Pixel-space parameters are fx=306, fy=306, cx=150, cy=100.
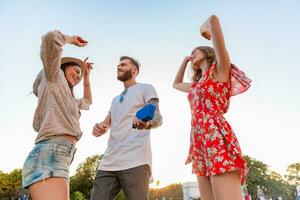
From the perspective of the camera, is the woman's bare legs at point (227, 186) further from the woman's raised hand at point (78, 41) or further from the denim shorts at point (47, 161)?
the woman's raised hand at point (78, 41)

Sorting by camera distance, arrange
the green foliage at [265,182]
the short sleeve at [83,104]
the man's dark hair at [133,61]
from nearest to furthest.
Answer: the short sleeve at [83,104] → the man's dark hair at [133,61] → the green foliage at [265,182]

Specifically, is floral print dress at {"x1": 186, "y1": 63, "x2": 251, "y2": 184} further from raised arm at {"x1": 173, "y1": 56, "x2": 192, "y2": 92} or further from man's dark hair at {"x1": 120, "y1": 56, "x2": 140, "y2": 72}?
man's dark hair at {"x1": 120, "y1": 56, "x2": 140, "y2": 72}

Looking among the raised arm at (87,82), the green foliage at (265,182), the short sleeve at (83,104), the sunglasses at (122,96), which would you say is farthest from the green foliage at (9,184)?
the short sleeve at (83,104)

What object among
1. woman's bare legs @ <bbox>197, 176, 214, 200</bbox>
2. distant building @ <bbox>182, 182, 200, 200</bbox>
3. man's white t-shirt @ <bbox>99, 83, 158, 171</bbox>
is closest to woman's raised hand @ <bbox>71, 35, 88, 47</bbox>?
man's white t-shirt @ <bbox>99, 83, 158, 171</bbox>

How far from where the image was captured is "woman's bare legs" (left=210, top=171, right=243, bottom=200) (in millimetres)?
2475

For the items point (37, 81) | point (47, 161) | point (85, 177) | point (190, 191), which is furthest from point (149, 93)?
point (190, 191)

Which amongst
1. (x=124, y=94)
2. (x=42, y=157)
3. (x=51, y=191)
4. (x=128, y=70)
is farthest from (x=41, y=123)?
(x=128, y=70)

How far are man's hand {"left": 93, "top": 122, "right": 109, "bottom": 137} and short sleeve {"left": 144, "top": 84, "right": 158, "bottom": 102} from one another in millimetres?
626

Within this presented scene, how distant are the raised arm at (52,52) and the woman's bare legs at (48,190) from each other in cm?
85

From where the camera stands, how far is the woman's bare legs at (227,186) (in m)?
2.48

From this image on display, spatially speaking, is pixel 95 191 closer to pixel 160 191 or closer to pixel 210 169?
pixel 210 169

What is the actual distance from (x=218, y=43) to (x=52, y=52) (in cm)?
147

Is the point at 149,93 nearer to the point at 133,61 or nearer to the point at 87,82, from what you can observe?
the point at 133,61

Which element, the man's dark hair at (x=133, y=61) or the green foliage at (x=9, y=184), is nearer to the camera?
the man's dark hair at (x=133, y=61)
